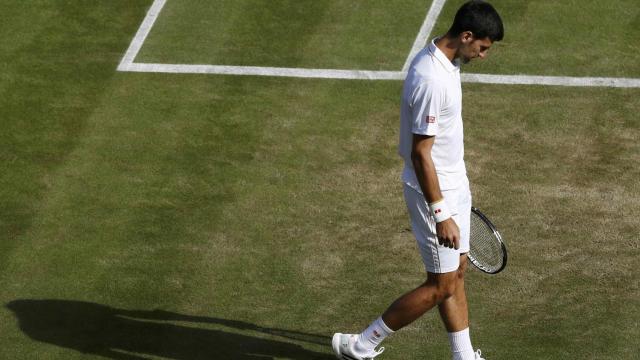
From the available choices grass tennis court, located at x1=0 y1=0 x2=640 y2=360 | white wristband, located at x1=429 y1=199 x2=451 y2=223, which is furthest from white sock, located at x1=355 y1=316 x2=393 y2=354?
white wristband, located at x1=429 y1=199 x2=451 y2=223

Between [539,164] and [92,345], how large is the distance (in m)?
4.70

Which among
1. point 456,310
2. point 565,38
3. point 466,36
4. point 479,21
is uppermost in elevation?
point 479,21

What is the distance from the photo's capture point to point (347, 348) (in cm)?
946

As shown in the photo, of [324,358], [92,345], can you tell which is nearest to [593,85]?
[324,358]

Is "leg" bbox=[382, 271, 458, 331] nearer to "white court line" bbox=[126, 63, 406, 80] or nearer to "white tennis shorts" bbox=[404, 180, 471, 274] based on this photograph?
"white tennis shorts" bbox=[404, 180, 471, 274]

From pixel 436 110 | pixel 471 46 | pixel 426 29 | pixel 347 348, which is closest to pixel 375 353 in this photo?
pixel 347 348

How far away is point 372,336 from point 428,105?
1.96 m

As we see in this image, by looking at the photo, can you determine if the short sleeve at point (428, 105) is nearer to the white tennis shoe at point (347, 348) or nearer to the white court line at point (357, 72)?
the white tennis shoe at point (347, 348)

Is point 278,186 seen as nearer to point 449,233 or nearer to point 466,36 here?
point 449,233

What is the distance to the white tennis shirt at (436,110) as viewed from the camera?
8.41 m

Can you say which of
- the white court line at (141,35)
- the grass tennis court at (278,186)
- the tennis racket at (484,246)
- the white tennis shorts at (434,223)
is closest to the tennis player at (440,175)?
the white tennis shorts at (434,223)

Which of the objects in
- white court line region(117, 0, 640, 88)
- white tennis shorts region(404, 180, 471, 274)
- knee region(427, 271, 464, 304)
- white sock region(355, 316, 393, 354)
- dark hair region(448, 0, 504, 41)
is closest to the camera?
dark hair region(448, 0, 504, 41)

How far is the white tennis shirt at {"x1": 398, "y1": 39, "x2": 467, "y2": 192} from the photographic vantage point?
27.6 feet

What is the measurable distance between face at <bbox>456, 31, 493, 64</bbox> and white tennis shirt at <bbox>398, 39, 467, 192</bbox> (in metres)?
0.11
